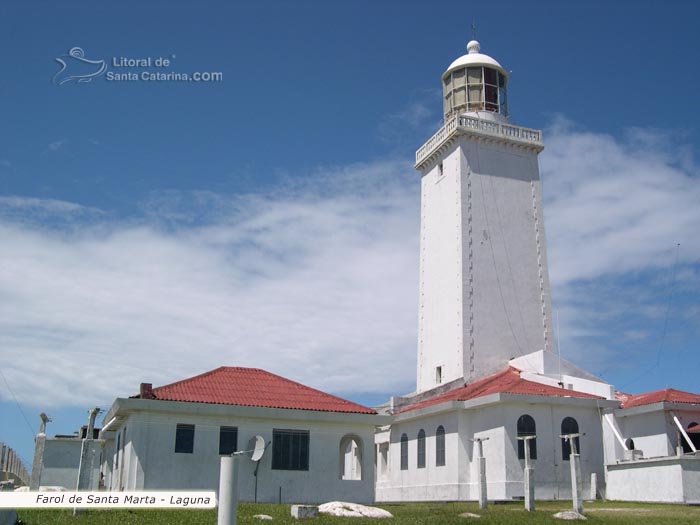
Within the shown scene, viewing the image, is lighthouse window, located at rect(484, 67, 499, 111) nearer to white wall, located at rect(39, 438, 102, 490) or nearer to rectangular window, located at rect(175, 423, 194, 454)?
rectangular window, located at rect(175, 423, 194, 454)

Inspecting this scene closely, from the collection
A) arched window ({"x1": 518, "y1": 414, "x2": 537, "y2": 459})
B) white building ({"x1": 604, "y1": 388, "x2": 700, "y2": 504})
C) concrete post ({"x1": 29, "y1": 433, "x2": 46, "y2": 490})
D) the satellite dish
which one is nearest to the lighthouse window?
white building ({"x1": 604, "y1": 388, "x2": 700, "y2": 504})

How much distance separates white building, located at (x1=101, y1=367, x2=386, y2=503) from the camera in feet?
79.8

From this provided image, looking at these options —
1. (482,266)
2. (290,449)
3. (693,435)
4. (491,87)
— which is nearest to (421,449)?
(290,449)

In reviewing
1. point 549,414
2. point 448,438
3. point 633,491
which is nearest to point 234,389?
point 448,438

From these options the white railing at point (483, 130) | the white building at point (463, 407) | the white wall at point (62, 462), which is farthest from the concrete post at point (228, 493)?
the white railing at point (483, 130)

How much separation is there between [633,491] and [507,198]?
1734cm

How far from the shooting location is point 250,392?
89.6ft

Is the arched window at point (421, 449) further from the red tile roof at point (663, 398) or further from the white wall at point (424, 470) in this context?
the red tile roof at point (663, 398)

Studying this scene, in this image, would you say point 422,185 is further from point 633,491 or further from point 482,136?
point 633,491

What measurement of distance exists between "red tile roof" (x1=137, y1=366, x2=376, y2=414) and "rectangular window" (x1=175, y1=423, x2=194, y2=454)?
942 millimetres

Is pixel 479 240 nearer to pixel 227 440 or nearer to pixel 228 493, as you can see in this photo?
pixel 227 440

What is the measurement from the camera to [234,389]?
1075 inches

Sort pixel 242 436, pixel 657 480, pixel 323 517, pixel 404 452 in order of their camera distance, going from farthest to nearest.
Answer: pixel 404 452 < pixel 242 436 < pixel 657 480 < pixel 323 517

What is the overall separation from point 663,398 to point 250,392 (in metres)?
16.0
